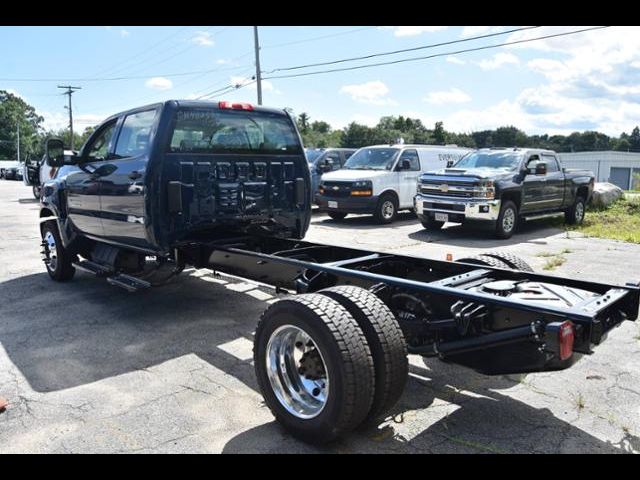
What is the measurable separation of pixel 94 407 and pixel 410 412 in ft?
6.99

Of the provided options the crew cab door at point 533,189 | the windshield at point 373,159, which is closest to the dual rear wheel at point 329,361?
the crew cab door at point 533,189

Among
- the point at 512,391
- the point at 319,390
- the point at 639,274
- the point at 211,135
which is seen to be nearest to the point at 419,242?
the point at 639,274

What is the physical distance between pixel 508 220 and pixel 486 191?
0.98 m

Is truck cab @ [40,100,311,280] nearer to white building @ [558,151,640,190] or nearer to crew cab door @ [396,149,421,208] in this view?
crew cab door @ [396,149,421,208]

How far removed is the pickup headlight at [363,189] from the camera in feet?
44.4

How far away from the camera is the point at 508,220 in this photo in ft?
38.0

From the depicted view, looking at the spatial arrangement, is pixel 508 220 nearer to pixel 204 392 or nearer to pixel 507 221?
pixel 507 221

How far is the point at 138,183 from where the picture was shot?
5246 mm

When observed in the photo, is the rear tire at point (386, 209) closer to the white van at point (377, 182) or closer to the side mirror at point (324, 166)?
the white van at point (377, 182)

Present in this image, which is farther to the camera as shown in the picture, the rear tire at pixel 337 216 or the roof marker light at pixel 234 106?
the rear tire at pixel 337 216

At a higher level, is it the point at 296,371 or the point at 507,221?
the point at 507,221

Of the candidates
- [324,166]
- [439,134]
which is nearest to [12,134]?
[439,134]

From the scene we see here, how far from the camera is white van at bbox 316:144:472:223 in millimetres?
13594
